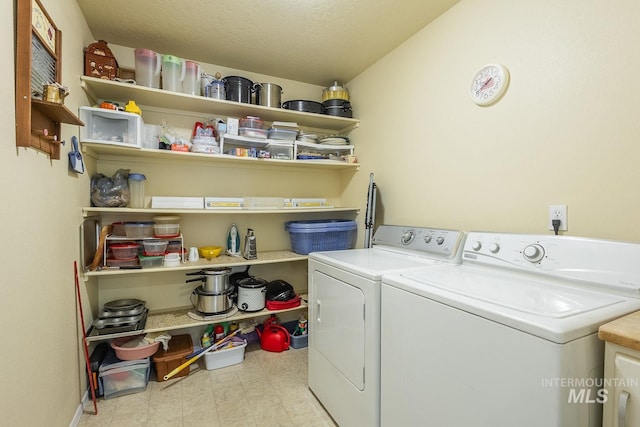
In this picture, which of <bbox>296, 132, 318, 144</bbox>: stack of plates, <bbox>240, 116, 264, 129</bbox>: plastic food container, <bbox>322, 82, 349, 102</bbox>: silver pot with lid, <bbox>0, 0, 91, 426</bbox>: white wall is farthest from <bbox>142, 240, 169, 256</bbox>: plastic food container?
<bbox>322, 82, 349, 102</bbox>: silver pot with lid

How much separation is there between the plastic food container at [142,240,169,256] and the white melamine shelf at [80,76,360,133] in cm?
108

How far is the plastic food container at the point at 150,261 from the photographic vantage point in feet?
6.86

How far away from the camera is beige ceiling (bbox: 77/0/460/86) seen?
1779 mm

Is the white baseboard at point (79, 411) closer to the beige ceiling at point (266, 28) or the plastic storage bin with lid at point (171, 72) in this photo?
the plastic storage bin with lid at point (171, 72)

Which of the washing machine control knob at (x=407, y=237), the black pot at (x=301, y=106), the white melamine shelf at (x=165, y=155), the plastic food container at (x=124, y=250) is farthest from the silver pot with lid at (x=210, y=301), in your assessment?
the black pot at (x=301, y=106)

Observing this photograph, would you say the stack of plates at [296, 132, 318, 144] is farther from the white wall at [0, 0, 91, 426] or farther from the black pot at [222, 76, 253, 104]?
the white wall at [0, 0, 91, 426]

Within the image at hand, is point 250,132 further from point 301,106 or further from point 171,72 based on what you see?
point 171,72

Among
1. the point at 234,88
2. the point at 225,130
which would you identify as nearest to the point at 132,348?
the point at 225,130

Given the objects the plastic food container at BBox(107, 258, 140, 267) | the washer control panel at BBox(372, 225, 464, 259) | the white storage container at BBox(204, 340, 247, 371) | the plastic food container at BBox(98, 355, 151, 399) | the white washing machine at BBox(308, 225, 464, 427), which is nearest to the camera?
the white washing machine at BBox(308, 225, 464, 427)

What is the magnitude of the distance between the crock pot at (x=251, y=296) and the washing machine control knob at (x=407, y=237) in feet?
4.08

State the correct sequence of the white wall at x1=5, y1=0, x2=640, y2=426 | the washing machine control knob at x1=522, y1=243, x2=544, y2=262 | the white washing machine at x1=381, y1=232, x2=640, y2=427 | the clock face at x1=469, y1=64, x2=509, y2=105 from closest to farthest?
the white washing machine at x1=381, y1=232, x2=640, y2=427, the white wall at x1=5, y1=0, x2=640, y2=426, the washing machine control knob at x1=522, y1=243, x2=544, y2=262, the clock face at x1=469, y1=64, x2=509, y2=105

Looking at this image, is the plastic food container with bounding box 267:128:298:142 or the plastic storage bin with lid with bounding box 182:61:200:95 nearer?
the plastic storage bin with lid with bounding box 182:61:200:95

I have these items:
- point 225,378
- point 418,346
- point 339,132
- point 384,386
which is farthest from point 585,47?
point 225,378

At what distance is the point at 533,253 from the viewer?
4.00 feet
